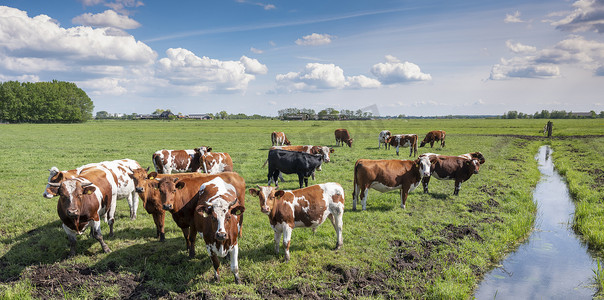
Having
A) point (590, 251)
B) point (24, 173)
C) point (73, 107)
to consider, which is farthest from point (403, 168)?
point (73, 107)

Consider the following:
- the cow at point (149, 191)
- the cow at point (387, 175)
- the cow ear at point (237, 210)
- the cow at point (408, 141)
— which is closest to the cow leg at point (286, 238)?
the cow ear at point (237, 210)

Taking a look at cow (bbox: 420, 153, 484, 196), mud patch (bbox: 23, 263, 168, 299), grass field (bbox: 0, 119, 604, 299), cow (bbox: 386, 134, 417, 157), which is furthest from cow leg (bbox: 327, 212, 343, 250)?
cow (bbox: 386, 134, 417, 157)

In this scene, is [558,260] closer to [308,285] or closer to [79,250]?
[308,285]

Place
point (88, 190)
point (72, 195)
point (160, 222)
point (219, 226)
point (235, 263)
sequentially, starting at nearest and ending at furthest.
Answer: point (219, 226) → point (235, 263) → point (72, 195) → point (88, 190) → point (160, 222)

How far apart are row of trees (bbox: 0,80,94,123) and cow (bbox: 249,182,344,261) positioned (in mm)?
108558

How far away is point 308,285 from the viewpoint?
18.8 ft

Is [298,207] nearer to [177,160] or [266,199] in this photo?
[266,199]

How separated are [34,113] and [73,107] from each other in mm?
9889

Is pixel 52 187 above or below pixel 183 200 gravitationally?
above

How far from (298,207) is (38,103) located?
113 meters

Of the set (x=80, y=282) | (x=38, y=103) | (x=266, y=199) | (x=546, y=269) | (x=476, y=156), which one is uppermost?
(x=38, y=103)

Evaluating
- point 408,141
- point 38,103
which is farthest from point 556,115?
point 38,103

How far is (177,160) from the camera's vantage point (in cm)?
1286

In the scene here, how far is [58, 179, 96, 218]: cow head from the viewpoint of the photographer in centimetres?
609
